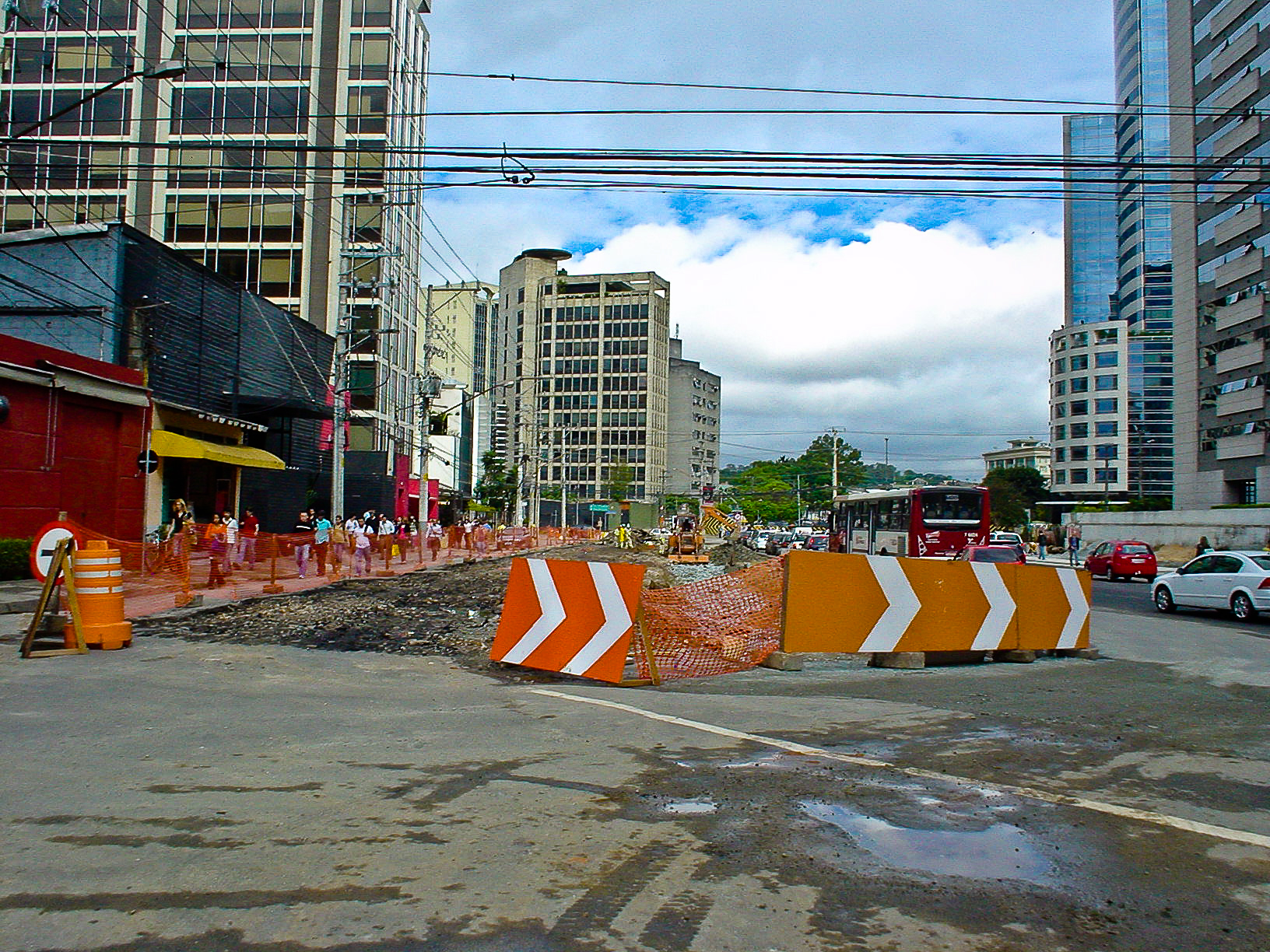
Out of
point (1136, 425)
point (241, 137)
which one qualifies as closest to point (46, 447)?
point (241, 137)

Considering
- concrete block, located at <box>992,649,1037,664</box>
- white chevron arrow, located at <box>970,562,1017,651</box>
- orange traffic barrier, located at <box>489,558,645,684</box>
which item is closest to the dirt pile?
orange traffic barrier, located at <box>489,558,645,684</box>

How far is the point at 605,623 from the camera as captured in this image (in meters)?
10.6

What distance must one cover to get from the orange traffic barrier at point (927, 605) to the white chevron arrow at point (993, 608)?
0.03 feet

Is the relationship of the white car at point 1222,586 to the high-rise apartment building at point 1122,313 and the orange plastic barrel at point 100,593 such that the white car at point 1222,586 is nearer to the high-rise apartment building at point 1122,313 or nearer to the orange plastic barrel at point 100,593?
the orange plastic barrel at point 100,593

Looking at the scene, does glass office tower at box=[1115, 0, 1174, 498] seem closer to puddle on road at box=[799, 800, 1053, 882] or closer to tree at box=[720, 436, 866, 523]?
tree at box=[720, 436, 866, 523]

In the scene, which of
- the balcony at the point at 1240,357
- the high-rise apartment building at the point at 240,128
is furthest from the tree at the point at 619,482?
the balcony at the point at 1240,357

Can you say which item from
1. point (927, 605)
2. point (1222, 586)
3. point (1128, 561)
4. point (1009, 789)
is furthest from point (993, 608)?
point (1128, 561)

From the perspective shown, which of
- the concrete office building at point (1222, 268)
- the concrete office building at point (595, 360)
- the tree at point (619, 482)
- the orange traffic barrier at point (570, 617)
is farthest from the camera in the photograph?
the concrete office building at point (595, 360)

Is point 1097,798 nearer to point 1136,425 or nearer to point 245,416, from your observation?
point 245,416

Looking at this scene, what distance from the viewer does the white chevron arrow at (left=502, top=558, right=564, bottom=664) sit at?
1098 centimetres

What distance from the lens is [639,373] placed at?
515 ft

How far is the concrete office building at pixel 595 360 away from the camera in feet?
516

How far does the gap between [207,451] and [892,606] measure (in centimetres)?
2446

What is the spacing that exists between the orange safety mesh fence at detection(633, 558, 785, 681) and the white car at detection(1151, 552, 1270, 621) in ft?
41.8
